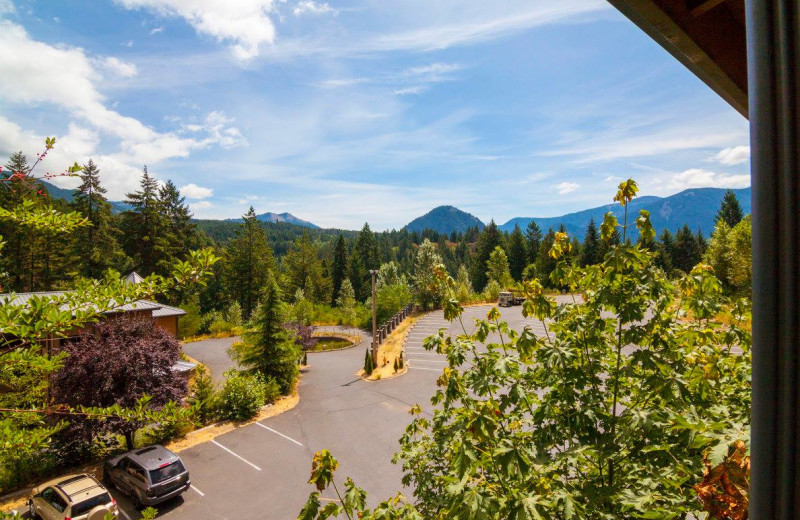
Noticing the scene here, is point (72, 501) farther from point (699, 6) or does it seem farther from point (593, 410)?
point (699, 6)

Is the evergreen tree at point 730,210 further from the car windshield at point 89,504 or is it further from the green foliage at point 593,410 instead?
the car windshield at point 89,504

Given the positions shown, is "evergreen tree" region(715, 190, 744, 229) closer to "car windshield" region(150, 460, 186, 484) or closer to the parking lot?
the parking lot

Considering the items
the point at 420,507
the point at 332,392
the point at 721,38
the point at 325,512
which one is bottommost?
the point at 332,392

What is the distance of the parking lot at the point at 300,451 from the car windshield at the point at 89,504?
3.06ft

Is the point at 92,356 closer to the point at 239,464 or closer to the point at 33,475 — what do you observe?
the point at 33,475

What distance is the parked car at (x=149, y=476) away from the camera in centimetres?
922

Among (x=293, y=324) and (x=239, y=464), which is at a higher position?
(x=293, y=324)

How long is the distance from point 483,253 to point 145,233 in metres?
50.3

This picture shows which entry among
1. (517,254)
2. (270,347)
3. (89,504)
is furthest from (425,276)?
(517,254)

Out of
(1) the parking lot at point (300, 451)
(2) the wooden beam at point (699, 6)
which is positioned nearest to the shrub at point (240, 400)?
(1) the parking lot at point (300, 451)

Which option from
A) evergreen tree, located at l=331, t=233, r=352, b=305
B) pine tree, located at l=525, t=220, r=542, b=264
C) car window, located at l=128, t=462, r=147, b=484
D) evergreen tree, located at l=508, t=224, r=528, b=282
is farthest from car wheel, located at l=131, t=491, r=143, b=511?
pine tree, located at l=525, t=220, r=542, b=264

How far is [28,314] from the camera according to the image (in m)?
2.80

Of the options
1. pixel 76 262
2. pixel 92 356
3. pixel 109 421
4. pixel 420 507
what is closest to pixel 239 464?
pixel 109 421

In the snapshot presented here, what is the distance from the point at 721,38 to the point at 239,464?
44.7 ft
